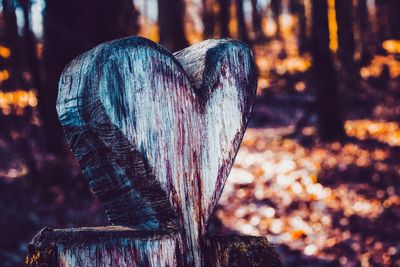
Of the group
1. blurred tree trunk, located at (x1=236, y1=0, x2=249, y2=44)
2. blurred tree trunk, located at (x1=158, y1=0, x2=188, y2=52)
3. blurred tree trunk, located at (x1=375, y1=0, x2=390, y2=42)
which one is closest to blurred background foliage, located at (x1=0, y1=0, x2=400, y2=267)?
blurred tree trunk, located at (x1=158, y1=0, x2=188, y2=52)

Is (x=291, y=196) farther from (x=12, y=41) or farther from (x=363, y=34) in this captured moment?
(x=363, y=34)

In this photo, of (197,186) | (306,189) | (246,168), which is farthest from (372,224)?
(197,186)

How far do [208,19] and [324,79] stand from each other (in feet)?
33.8

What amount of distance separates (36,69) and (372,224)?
17.3 feet

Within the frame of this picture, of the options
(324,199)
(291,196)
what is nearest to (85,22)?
(291,196)

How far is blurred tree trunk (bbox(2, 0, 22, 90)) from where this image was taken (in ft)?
15.2

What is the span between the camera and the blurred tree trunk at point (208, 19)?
698 inches

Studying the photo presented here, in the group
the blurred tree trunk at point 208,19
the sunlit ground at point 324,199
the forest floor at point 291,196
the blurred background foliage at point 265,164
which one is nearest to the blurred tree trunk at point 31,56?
the blurred background foliage at point 265,164

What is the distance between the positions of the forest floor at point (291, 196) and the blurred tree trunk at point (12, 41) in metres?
0.53

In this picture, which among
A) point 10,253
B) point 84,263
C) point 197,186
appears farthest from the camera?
point 10,253

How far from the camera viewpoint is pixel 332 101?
31.1 feet

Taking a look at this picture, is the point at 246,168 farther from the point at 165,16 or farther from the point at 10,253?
the point at 165,16

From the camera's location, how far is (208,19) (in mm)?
18656

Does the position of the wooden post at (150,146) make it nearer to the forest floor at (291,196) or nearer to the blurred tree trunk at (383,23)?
the forest floor at (291,196)
